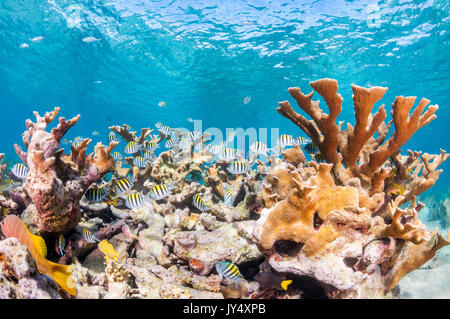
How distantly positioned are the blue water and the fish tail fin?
1600 centimetres

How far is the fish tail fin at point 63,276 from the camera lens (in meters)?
2.03

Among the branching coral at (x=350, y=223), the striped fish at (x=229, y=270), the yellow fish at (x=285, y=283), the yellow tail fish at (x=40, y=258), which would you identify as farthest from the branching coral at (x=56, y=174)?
the yellow fish at (x=285, y=283)

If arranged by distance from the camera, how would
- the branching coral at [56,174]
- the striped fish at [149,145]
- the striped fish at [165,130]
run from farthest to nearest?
the striped fish at [165,130]
the striped fish at [149,145]
the branching coral at [56,174]

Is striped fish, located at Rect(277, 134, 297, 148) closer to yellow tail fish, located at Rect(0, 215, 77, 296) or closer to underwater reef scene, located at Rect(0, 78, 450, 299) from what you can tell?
underwater reef scene, located at Rect(0, 78, 450, 299)

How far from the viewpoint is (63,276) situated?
6.92ft

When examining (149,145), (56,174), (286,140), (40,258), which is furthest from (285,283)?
(149,145)

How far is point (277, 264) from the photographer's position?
2.29m

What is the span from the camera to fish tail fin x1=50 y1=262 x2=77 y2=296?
203cm

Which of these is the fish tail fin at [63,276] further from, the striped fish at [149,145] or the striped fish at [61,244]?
the striped fish at [149,145]

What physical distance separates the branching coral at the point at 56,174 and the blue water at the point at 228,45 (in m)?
14.8

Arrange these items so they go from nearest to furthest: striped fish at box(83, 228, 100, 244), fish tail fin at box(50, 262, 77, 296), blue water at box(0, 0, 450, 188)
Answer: fish tail fin at box(50, 262, 77, 296) < striped fish at box(83, 228, 100, 244) < blue water at box(0, 0, 450, 188)

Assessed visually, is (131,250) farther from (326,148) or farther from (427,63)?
(427,63)

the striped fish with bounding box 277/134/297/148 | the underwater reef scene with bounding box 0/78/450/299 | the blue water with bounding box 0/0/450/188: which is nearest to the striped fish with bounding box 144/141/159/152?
the underwater reef scene with bounding box 0/78/450/299
